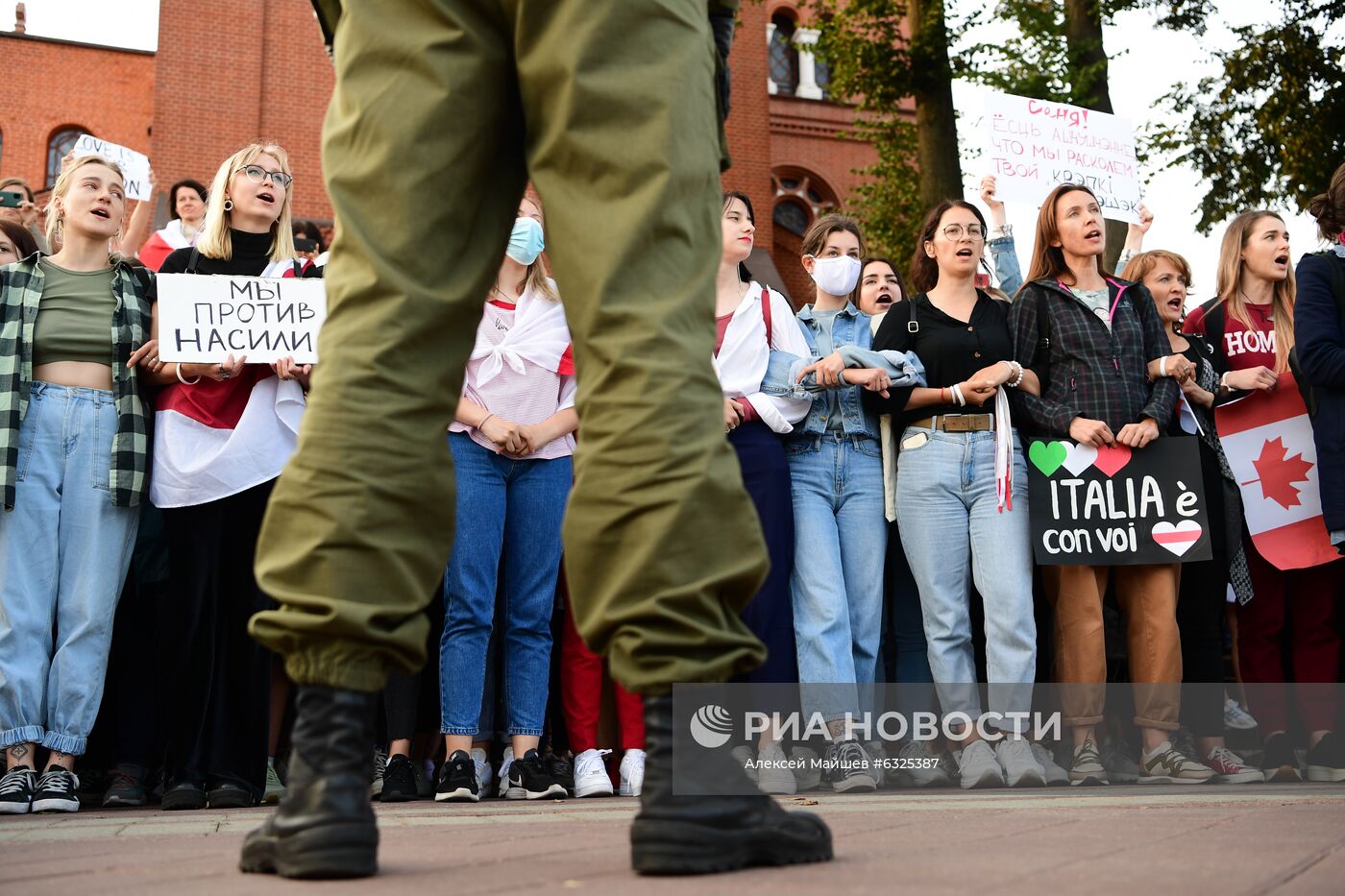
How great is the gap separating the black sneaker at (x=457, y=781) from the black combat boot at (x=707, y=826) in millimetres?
2848

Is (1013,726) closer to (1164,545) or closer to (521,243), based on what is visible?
(1164,545)

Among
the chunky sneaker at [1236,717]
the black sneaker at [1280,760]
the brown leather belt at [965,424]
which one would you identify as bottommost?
the black sneaker at [1280,760]

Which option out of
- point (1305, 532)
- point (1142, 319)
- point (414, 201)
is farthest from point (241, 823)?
point (1305, 532)

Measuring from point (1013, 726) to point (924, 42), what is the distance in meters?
16.9

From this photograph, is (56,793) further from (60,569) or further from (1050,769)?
(1050,769)

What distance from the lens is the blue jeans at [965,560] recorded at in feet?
19.0

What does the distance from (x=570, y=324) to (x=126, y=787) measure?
363 centimetres

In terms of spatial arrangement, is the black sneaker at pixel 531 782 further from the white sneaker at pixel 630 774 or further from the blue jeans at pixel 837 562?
the blue jeans at pixel 837 562

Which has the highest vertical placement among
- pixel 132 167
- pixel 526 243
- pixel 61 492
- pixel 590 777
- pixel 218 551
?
pixel 132 167

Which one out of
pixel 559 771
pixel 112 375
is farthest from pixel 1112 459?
pixel 112 375

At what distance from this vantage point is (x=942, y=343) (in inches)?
242

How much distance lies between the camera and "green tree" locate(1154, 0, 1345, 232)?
18.2m

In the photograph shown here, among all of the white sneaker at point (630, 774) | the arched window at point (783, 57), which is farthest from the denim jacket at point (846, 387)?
the arched window at point (783, 57)

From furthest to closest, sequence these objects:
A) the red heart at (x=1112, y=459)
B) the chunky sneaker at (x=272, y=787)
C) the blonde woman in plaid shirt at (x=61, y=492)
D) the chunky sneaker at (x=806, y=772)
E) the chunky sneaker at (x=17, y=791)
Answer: the red heart at (x=1112, y=459) < the chunky sneaker at (x=806, y=772) < the chunky sneaker at (x=272, y=787) < the blonde woman in plaid shirt at (x=61, y=492) < the chunky sneaker at (x=17, y=791)
